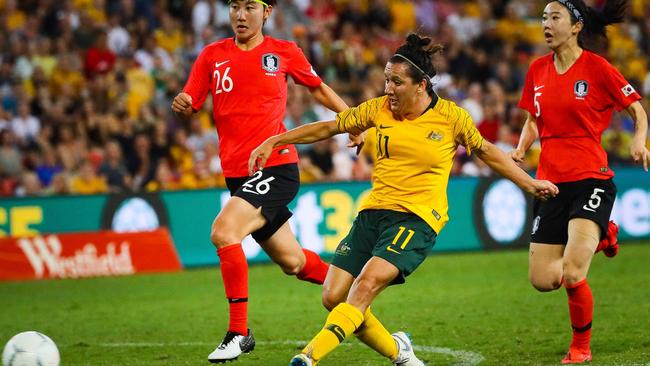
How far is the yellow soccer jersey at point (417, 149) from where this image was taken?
23.0 feet

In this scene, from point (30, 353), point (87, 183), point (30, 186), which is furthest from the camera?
point (87, 183)

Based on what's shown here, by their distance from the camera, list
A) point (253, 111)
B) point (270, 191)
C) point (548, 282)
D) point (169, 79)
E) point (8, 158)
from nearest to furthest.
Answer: point (548, 282), point (270, 191), point (253, 111), point (8, 158), point (169, 79)

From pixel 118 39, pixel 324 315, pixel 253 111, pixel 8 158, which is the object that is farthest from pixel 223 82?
pixel 118 39

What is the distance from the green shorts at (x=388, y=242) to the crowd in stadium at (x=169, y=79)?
8.53 metres

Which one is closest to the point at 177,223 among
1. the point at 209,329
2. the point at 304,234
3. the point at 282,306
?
the point at 304,234

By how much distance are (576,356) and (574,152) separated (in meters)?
1.47

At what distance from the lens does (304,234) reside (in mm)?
15516

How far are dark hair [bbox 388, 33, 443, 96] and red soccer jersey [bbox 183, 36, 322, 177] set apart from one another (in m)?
1.54

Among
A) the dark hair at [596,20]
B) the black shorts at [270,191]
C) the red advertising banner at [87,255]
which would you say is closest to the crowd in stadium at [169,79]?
the red advertising banner at [87,255]

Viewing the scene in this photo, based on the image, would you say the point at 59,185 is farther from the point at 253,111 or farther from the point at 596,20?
the point at 596,20

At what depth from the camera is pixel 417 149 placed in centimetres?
699

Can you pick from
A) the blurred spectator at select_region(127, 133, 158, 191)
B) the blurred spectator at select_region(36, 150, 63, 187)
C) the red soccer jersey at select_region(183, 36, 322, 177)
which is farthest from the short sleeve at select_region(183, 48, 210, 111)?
the blurred spectator at select_region(36, 150, 63, 187)

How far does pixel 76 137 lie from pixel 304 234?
167 inches

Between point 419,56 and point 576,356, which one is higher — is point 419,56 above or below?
above
